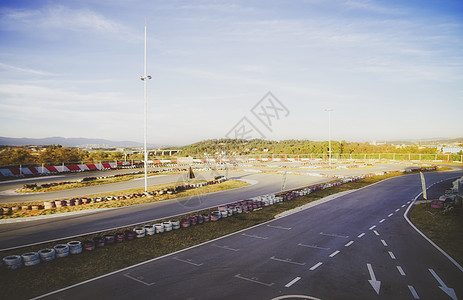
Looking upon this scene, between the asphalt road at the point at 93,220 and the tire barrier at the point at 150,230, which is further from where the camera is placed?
the tire barrier at the point at 150,230

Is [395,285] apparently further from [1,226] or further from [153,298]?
[1,226]

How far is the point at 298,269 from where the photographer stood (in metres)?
12.1

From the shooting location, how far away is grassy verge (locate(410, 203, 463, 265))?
48.7 ft

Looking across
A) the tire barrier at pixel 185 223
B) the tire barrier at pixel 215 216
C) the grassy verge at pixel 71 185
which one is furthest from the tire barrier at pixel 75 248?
the grassy verge at pixel 71 185

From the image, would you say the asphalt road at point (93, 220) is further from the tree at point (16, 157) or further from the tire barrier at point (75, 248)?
the tree at point (16, 157)

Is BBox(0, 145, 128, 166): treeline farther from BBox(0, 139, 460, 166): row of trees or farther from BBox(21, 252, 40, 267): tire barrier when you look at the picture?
BBox(21, 252, 40, 267): tire barrier

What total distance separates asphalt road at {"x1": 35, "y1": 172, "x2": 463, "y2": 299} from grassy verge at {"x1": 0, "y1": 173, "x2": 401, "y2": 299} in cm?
83

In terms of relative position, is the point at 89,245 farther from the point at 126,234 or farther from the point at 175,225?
the point at 175,225

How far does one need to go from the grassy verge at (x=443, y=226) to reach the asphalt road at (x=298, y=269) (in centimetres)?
83

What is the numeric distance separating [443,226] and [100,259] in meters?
20.6

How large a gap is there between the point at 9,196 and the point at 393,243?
36250 mm

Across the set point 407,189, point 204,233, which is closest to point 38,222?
point 204,233

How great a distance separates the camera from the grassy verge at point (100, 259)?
1088 cm

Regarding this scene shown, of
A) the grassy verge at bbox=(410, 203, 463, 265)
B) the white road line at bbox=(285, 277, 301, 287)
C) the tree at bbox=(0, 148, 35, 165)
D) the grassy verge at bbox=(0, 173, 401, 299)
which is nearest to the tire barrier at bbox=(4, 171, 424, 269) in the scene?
the grassy verge at bbox=(0, 173, 401, 299)
